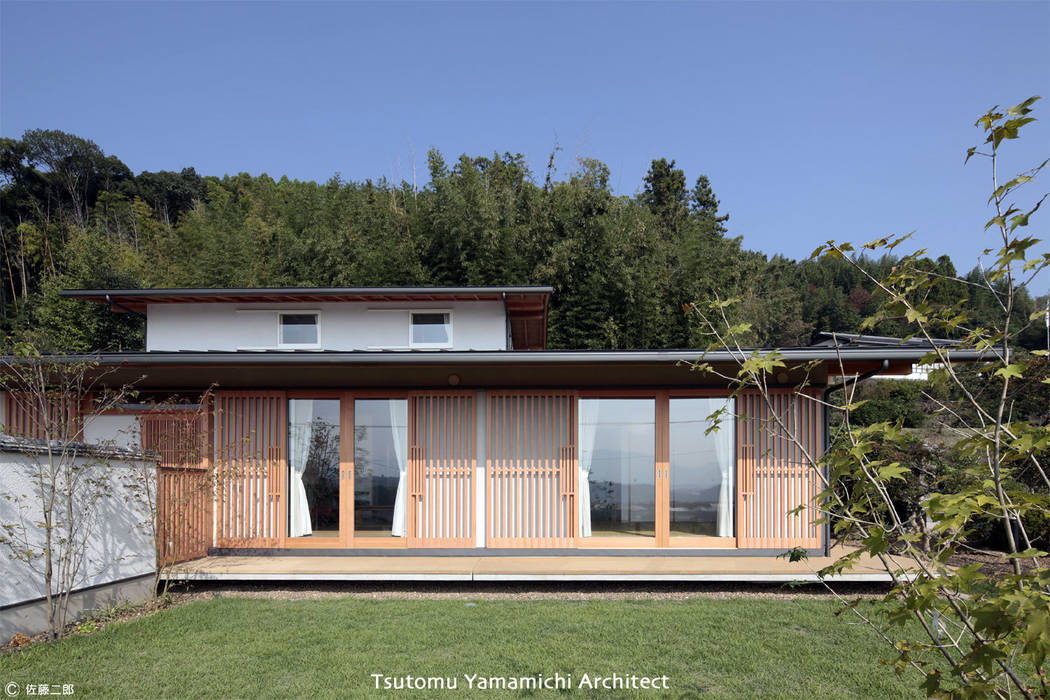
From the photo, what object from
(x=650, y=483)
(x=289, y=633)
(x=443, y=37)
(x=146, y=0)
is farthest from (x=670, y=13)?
(x=289, y=633)

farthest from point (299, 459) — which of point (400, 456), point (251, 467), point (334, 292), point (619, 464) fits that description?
point (619, 464)

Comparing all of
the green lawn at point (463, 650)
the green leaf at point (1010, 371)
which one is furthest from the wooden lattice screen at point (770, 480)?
the green leaf at point (1010, 371)

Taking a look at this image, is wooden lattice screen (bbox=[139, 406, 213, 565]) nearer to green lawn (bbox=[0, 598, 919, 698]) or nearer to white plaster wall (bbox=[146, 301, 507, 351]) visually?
green lawn (bbox=[0, 598, 919, 698])

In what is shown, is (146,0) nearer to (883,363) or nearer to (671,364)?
(671,364)

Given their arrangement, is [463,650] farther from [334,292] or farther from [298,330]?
[298,330]

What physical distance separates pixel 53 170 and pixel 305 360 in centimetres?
3407

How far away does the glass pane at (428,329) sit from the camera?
10.2 m

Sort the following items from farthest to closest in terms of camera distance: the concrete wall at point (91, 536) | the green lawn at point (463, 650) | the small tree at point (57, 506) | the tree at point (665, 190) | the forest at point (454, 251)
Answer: the tree at point (665, 190)
the forest at point (454, 251)
the small tree at point (57, 506)
the concrete wall at point (91, 536)
the green lawn at point (463, 650)

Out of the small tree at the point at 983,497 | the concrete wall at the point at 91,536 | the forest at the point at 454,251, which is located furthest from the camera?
the forest at the point at 454,251

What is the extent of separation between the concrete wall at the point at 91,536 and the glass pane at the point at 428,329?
4.27m

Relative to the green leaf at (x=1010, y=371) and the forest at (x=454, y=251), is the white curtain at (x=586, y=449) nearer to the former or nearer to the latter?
the green leaf at (x=1010, y=371)

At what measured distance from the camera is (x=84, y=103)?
46.3ft

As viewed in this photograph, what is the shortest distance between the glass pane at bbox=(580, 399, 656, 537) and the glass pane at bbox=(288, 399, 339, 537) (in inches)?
113

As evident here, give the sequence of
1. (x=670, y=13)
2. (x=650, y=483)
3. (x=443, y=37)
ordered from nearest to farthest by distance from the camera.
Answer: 1. (x=650, y=483)
2. (x=670, y=13)
3. (x=443, y=37)
